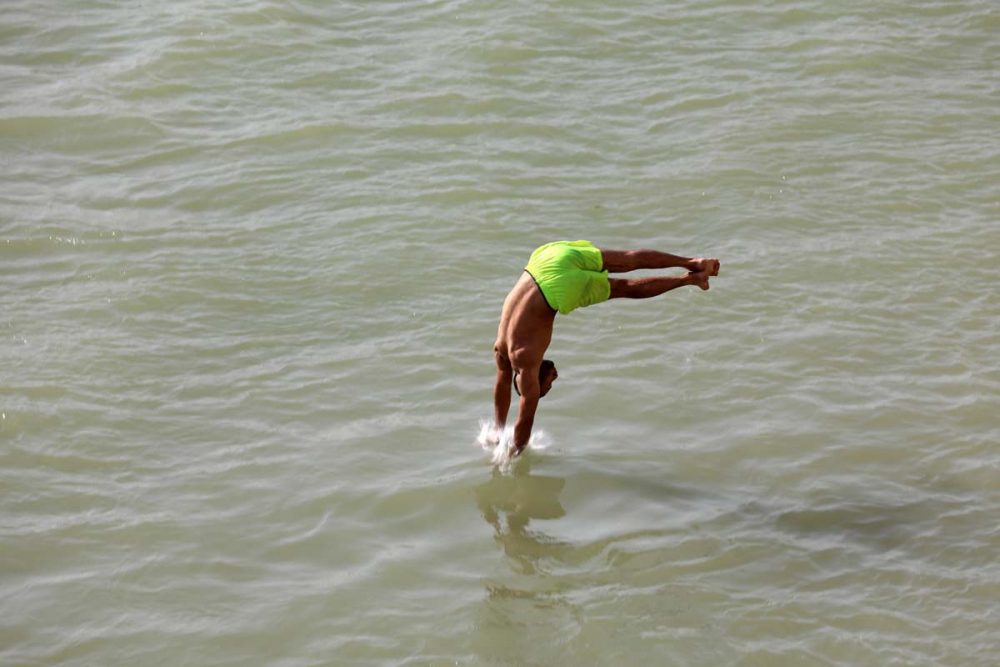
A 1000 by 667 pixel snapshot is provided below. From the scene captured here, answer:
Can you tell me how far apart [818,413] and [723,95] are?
4.87 metres

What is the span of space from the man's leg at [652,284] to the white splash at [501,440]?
3.86 feet

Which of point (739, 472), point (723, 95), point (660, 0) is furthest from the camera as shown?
point (660, 0)

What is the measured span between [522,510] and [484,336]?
183 centimetres

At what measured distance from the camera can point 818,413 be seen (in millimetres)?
7516

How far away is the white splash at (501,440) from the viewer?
7.20m

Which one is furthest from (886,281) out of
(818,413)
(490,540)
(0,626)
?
(0,626)

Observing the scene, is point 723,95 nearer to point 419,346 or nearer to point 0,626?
point 419,346

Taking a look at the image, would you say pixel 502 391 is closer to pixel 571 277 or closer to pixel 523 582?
pixel 571 277

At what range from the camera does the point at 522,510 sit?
6.86m

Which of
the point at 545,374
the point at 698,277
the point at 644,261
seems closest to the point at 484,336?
the point at 545,374

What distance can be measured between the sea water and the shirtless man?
82 cm

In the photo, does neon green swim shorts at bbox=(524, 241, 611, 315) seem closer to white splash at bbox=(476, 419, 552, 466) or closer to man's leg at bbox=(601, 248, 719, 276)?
man's leg at bbox=(601, 248, 719, 276)

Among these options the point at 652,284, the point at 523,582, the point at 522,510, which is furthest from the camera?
the point at 522,510

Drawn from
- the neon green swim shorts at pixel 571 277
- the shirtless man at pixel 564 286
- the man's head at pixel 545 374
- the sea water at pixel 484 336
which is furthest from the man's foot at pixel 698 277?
the sea water at pixel 484 336
